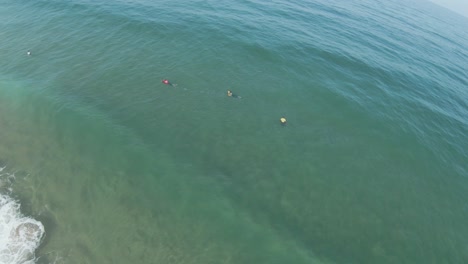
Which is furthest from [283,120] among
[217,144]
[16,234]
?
[16,234]

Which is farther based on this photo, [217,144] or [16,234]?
[217,144]

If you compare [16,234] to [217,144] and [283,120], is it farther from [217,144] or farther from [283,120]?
[283,120]

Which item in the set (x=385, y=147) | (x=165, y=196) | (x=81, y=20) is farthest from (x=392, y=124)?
(x=81, y=20)

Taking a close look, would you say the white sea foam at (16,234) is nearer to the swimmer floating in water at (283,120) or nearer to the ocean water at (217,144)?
the ocean water at (217,144)

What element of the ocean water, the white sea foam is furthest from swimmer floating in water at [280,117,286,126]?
the white sea foam

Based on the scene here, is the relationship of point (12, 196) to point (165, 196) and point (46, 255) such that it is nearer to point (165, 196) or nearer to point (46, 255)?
point (46, 255)

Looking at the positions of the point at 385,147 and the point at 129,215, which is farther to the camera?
the point at 385,147
